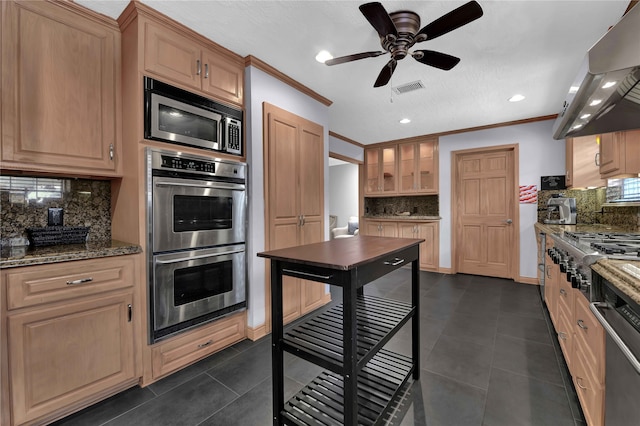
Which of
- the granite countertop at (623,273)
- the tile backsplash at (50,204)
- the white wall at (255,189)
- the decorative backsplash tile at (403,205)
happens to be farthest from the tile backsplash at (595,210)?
the tile backsplash at (50,204)

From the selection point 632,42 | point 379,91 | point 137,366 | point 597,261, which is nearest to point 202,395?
point 137,366

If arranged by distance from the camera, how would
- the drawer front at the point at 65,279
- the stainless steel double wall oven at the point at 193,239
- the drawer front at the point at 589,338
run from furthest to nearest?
the stainless steel double wall oven at the point at 193,239 → the drawer front at the point at 65,279 → the drawer front at the point at 589,338

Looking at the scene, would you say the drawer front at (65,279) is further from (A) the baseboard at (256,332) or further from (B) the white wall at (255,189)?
(A) the baseboard at (256,332)

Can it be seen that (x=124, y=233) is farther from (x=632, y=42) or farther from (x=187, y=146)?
(x=632, y=42)

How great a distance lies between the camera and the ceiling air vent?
113 inches

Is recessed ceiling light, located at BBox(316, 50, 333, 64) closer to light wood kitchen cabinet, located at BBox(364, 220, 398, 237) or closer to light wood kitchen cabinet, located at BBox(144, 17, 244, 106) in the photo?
light wood kitchen cabinet, located at BBox(144, 17, 244, 106)

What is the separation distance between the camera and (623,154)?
7.02ft

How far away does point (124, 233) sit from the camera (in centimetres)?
193

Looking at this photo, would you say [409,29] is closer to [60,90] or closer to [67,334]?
[60,90]

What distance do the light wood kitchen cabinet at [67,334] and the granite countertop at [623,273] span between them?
2320mm

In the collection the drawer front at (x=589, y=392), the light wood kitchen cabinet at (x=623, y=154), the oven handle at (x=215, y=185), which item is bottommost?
the drawer front at (x=589, y=392)

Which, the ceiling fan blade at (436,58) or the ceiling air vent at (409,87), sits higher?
the ceiling air vent at (409,87)

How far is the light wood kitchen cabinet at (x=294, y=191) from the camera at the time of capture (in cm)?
258

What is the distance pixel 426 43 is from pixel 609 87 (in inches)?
54.3
